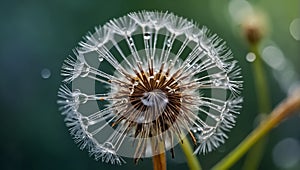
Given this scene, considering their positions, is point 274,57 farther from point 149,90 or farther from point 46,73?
point 149,90

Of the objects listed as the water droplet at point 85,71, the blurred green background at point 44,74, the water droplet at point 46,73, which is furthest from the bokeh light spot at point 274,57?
the water droplet at point 85,71

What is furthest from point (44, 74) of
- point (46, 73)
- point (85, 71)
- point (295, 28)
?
point (295, 28)

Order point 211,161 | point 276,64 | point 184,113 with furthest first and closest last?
point 276,64 → point 211,161 → point 184,113

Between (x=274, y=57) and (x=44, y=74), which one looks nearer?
(x=44, y=74)

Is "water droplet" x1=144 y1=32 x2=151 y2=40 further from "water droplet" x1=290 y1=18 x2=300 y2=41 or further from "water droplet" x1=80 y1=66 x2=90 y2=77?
"water droplet" x1=290 y1=18 x2=300 y2=41

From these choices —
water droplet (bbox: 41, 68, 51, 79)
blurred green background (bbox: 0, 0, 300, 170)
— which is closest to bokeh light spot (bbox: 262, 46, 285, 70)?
blurred green background (bbox: 0, 0, 300, 170)

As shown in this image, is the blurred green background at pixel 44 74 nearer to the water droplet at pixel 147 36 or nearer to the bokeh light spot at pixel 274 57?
the bokeh light spot at pixel 274 57

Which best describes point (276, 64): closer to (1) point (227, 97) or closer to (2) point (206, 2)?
(2) point (206, 2)

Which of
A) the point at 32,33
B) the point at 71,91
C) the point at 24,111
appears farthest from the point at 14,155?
the point at 71,91
